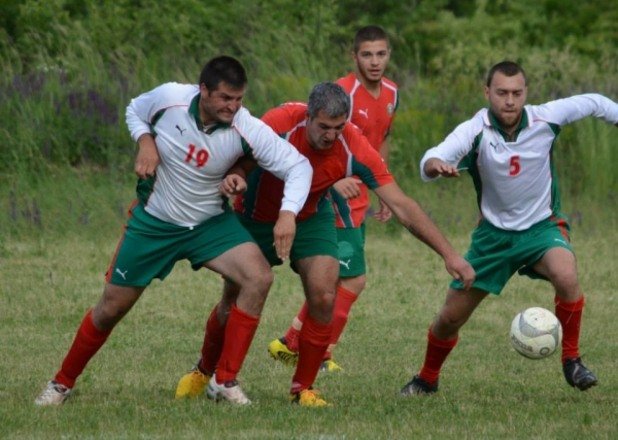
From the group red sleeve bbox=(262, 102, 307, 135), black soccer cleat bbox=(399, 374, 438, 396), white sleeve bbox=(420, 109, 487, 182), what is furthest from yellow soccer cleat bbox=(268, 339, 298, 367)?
red sleeve bbox=(262, 102, 307, 135)

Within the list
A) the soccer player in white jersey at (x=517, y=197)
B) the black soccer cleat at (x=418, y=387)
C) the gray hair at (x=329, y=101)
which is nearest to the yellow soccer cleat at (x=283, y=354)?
the black soccer cleat at (x=418, y=387)

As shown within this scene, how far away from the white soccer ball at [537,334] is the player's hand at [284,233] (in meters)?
1.59

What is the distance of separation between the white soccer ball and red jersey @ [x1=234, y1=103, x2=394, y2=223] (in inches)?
46.3

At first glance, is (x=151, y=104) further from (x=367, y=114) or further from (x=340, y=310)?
(x=367, y=114)

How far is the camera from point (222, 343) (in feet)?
28.4

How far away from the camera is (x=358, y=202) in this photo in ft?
33.3

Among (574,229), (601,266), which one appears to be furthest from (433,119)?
(601,266)

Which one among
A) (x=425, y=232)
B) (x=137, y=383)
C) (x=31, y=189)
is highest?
(x=425, y=232)

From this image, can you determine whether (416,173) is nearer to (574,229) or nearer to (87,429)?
(574,229)

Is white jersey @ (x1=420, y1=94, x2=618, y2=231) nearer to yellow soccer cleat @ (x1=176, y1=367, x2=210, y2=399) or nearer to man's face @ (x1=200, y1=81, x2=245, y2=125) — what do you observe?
man's face @ (x1=200, y1=81, x2=245, y2=125)

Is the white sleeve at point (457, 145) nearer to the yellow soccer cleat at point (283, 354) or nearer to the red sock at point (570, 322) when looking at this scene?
the red sock at point (570, 322)

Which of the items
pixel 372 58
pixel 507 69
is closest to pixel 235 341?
pixel 507 69

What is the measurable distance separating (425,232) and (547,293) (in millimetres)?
5590

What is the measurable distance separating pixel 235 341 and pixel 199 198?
74 centimetres
